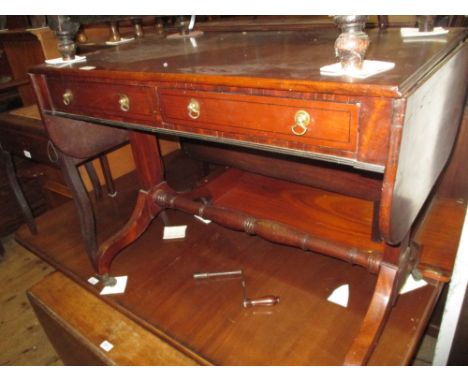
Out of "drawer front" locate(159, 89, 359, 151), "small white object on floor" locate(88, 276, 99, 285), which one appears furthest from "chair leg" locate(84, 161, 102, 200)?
"drawer front" locate(159, 89, 359, 151)

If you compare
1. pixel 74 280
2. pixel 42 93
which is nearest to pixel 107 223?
pixel 74 280

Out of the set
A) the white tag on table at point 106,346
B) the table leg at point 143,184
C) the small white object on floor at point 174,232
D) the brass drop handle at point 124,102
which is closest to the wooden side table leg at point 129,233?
the table leg at point 143,184

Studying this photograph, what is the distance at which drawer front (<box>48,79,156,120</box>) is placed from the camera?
892mm

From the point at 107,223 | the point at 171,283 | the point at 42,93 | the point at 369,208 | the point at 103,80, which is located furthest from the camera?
the point at 107,223

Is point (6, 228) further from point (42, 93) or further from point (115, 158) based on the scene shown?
point (42, 93)

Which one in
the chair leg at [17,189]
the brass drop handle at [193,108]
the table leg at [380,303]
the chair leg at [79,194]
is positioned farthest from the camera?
the chair leg at [17,189]

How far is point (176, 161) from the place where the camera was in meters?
2.41

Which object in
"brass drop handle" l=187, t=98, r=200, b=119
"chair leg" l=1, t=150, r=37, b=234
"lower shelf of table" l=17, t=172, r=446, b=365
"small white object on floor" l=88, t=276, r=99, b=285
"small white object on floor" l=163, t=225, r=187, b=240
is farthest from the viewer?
"chair leg" l=1, t=150, r=37, b=234

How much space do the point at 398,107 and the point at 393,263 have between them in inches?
21.1

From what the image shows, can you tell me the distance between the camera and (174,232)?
1597 millimetres

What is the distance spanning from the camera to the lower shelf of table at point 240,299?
39.5 inches

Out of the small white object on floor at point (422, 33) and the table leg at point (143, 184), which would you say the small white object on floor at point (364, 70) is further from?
the table leg at point (143, 184)

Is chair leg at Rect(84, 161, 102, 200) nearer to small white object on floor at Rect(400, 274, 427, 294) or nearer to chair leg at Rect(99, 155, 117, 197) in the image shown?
chair leg at Rect(99, 155, 117, 197)

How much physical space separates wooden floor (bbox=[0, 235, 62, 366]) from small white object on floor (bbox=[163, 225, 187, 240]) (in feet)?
2.37
